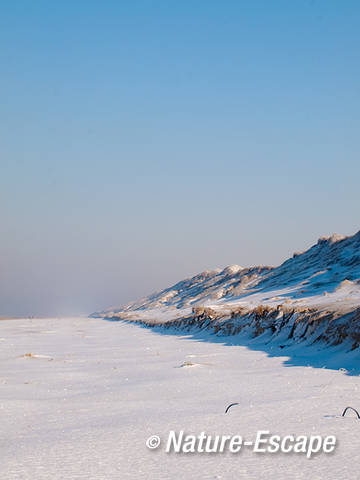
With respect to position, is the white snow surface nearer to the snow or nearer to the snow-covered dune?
the snow-covered dune

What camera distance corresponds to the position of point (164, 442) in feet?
13.0

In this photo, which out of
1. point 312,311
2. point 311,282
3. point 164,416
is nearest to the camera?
point 164,416

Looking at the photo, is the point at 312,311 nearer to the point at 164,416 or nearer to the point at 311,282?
the point at 164,416

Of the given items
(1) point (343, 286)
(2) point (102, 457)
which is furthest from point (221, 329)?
(2) point (102, 457)

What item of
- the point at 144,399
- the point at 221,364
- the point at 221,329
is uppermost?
the point at 144,399

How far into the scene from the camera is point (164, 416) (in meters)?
4.99

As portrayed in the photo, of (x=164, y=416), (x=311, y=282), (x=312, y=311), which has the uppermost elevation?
(x=164, y=416)

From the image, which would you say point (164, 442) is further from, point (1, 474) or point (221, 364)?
point (221, 364)

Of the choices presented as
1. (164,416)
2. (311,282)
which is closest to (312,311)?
(164,416)

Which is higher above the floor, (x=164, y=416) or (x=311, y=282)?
(x=164, y=416)

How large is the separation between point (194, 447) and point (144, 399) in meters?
2.48

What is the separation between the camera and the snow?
331cm

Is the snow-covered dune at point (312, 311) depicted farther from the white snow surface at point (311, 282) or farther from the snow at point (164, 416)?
the snow at point (164, 416)

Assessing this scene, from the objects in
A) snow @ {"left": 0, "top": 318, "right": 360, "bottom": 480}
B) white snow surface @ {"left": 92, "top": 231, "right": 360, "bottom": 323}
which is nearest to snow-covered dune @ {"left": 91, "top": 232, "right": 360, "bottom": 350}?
white snow surface @ {"left": 92, "top": 231, "right": 360, "bottom": 323}
